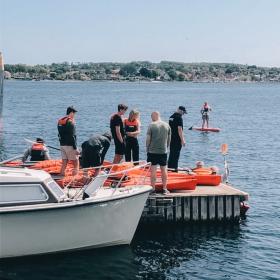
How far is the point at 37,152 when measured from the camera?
18250 millimetres

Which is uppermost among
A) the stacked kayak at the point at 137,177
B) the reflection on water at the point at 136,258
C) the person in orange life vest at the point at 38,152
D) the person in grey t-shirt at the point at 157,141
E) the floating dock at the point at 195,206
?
the person in grey t-shirt at the point at 157,141

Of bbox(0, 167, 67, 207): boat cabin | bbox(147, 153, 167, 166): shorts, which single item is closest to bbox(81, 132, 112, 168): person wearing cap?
bbox(147, 153, 167, 166): shorts

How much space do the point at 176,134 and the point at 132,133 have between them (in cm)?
156

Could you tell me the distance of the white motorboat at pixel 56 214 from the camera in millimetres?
12727

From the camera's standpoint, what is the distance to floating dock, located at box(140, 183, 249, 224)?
16062 mm

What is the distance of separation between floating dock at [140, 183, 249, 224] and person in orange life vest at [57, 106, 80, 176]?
7.93 ft

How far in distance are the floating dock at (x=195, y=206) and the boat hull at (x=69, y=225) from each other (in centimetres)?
167

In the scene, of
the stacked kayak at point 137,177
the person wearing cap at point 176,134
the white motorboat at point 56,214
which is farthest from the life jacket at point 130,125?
the white motorboat at point 56,214

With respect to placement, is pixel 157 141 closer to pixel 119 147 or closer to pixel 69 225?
pixel 119 147

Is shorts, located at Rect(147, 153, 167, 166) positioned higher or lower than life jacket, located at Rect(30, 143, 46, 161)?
higher

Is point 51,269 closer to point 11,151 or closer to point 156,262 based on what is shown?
point 156,262

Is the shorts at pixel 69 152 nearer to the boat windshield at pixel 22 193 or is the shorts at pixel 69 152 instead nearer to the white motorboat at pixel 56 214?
the white motorboat at pixel 56 214

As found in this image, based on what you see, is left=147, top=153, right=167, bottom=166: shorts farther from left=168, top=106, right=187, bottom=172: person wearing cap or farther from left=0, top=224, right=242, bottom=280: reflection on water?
left=168, top=106, right=187, bottom=172: person wearing cap

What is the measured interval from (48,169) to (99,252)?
341 centimetres
